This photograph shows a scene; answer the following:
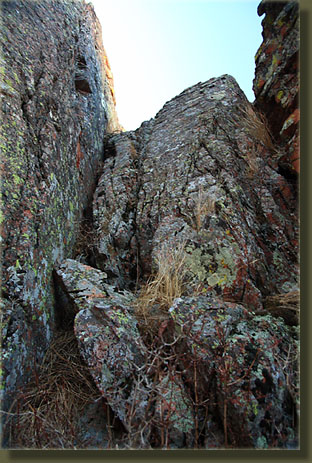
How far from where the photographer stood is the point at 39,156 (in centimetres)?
368

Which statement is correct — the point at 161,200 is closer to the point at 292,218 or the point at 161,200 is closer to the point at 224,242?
the point at 224,242

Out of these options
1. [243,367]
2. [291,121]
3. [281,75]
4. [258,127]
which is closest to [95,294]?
[243,367]

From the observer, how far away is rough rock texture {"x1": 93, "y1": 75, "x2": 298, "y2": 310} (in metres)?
3.33

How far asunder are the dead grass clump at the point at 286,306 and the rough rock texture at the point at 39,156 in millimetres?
2230

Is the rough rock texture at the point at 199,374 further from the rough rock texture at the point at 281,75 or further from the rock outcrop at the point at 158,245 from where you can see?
the rough rock texture at the point at 281,75

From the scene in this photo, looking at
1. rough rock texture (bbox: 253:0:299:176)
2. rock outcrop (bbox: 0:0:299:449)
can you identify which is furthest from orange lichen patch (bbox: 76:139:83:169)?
rough rock texture (bbox: 253:0:299:176)

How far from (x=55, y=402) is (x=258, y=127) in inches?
164

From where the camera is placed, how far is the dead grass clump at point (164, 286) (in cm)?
309

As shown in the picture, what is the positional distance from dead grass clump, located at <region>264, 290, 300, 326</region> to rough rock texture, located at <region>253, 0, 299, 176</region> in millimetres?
1582

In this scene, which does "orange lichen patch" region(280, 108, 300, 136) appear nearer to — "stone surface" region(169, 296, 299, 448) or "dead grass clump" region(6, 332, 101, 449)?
"stone surface" region(169, 296, 299, 448)

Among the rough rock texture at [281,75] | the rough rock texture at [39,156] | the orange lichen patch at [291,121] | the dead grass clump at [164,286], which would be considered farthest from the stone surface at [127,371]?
the orange lichen patch at [291,121]

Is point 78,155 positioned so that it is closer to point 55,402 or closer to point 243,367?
point 55,402

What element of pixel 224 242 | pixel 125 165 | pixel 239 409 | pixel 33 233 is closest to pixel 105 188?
pixel 125 165

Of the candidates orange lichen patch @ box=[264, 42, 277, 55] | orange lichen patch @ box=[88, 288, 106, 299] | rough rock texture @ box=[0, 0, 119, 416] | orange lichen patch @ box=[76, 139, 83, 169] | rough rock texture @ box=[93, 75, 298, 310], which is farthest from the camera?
orange lichen patch @ box=[76, 139, 83, 169]
